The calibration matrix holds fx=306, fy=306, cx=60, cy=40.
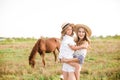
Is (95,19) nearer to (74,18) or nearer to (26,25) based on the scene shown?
(74,18)

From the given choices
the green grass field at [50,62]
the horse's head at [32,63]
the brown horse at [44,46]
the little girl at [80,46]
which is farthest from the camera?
the brown horse at [44,46]

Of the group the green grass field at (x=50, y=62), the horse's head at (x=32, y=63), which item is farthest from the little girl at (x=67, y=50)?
the horse's head at (x=32, y=63)

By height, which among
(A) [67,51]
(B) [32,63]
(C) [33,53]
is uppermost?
(A) [67,51]

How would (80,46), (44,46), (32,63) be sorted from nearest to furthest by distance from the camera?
(80,46), (32,63), (44,46)

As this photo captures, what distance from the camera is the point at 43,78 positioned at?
4434mm

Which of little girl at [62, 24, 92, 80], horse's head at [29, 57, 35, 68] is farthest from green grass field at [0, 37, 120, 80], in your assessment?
little girl at [62, 24, 92, 80]

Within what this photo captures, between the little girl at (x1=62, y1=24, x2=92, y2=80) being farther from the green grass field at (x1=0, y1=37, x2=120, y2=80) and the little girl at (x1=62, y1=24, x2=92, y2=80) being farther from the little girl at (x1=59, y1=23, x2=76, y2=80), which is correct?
the green grass field at (x1=0, y1=37, x2=120, y2=80)

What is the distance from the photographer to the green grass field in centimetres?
447

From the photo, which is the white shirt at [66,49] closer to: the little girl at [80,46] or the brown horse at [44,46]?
the little girl at [80,46]

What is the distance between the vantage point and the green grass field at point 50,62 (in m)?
4.47

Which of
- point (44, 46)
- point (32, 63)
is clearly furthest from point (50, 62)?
point (44, 46)

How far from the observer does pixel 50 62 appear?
185 inches

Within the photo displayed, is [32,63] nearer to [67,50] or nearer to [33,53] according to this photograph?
[33,53]

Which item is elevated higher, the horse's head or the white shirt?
the white shirt
